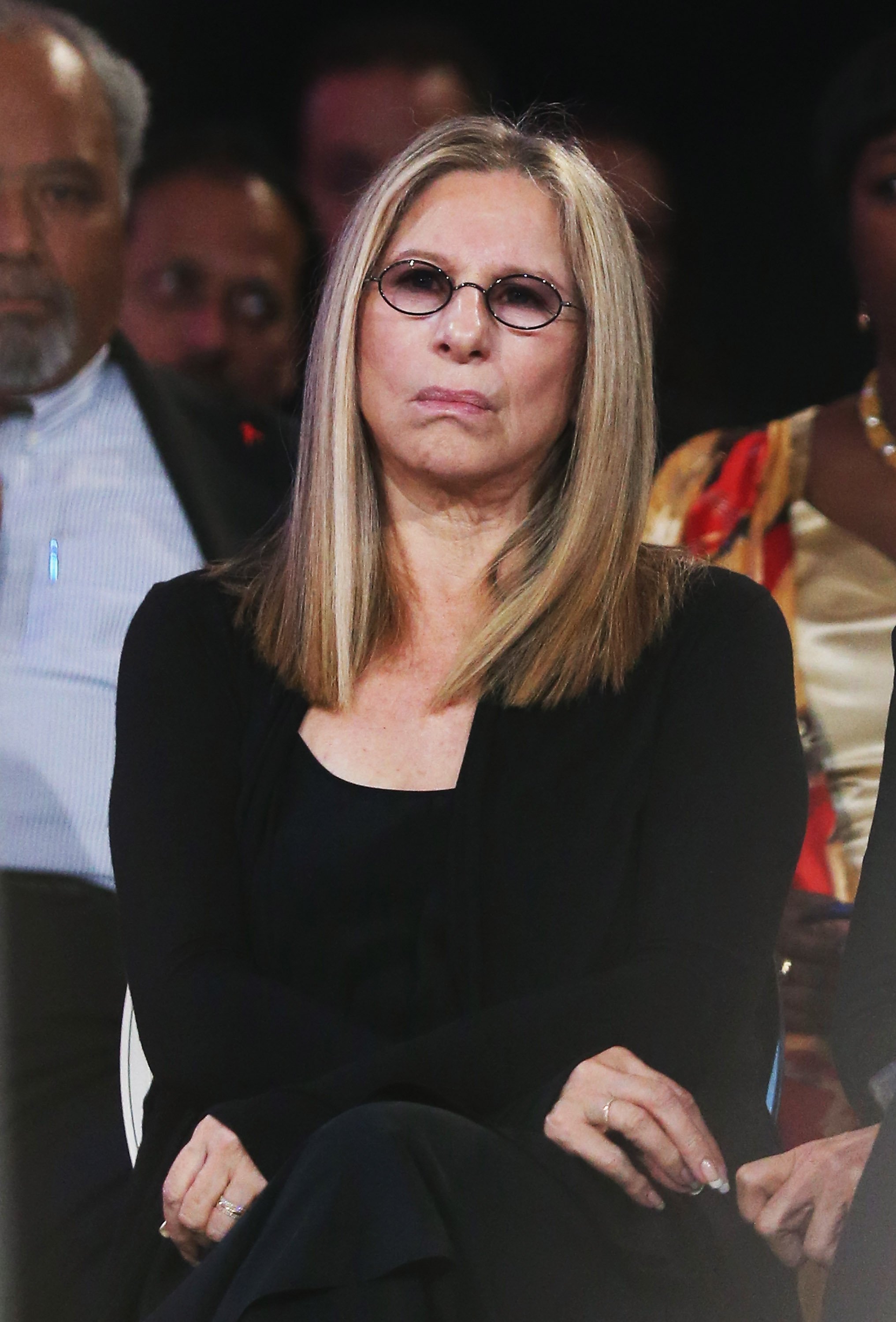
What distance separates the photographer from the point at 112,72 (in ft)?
7.80

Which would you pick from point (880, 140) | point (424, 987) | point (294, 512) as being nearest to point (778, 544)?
point (880, 140)

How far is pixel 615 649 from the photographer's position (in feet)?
5.61

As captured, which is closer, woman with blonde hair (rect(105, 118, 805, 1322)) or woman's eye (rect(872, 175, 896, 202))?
woman with blonde hair (rect(105, 118, 805, 1322))

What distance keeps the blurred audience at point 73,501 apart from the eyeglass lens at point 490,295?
664mm

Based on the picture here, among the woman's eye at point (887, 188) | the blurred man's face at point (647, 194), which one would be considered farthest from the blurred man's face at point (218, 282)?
the woman's eye at point (887, 188)

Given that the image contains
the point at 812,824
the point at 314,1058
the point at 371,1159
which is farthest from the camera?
the point at 812,824

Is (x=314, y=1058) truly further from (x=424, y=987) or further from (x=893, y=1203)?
(x=893, y=1203)

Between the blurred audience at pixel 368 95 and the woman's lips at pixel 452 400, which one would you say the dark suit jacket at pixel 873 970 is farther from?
the blurred audience at pixel 368 95

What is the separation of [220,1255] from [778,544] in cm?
138

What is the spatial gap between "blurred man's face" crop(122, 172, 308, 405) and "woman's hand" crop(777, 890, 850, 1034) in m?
1.10

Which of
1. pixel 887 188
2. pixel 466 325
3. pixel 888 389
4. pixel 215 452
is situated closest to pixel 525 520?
pixel 466 325

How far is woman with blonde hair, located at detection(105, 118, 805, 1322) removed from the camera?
1.44m

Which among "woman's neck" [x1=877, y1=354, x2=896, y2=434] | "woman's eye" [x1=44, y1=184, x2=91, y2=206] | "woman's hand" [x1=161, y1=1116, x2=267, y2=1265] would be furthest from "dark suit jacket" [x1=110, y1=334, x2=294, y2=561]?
"woman's hand" [x1=161, y1=1116, x2=267, y2=1265]

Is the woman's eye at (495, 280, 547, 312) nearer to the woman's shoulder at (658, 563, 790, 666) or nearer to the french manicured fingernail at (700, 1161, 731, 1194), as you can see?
the woman's shoulder at (658, 563, 790, 666)
